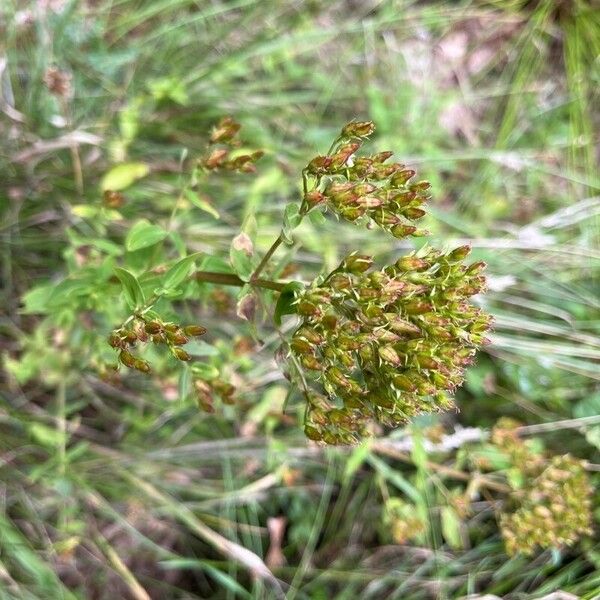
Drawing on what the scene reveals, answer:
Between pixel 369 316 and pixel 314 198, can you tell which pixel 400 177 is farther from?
pixel 369 316

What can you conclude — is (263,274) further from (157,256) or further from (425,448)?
(425,448)

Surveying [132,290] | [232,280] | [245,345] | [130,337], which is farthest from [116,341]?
[245,345]

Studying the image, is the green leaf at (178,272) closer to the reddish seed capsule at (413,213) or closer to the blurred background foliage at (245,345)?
the reddish seed capsule at (413,213)

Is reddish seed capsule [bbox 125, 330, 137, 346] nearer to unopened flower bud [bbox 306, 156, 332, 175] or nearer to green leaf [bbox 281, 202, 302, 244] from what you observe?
green leaf [bbox 281, 202, 302, 244]

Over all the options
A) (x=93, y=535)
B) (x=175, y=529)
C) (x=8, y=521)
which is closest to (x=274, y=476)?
(x=175, y=529)

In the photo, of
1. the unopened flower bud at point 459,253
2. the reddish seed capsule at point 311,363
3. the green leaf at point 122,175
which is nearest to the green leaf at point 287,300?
the reddish seed capsule at point 311,363

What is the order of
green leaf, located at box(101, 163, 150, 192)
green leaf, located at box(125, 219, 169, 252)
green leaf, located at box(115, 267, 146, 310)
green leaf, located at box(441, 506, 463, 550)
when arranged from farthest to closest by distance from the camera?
1. green leaf, located at box(441, 506, 463, 550)
2. green leaf, located at box(101, 163, 150, 192)
3. green leaf, located at box(125, 219, 169, 252)
4. green leaf, located at box(115, 267, 146, 310)

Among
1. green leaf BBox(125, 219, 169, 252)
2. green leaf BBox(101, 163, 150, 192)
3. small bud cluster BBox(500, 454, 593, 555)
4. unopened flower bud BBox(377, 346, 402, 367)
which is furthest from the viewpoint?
green leaf BBox(101, 163, 150, 192)

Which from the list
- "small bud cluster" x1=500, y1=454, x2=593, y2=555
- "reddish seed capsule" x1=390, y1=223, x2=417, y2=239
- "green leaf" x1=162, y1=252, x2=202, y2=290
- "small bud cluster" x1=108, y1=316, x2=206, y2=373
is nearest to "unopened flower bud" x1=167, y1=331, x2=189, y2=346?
"small bud cluster" x1=108, y1=316, x2=206, y2=373
